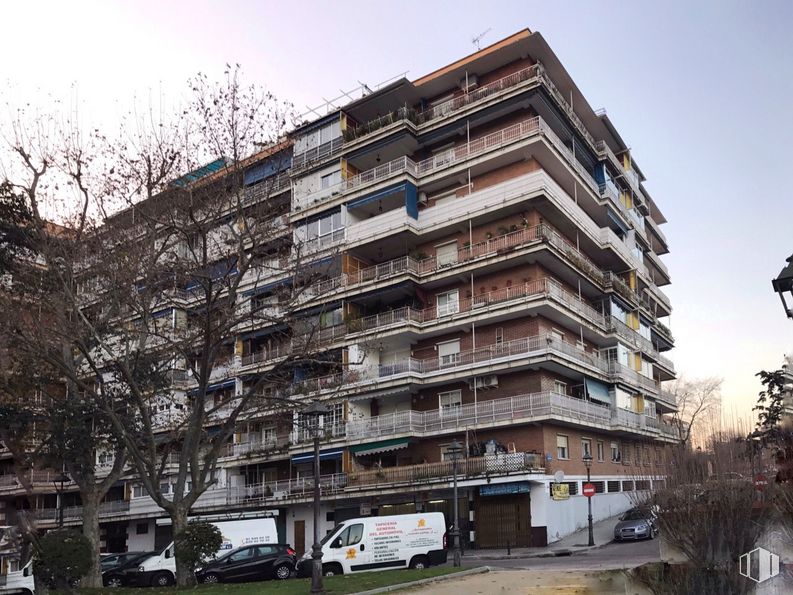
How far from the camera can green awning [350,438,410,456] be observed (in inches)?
1474

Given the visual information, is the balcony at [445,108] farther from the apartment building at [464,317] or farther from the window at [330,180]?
the window at [330,180]

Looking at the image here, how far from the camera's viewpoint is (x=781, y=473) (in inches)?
403

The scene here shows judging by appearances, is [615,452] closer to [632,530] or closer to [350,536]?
[632,530]

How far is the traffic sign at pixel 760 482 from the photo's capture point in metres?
11.8

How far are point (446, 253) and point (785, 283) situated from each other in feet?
107

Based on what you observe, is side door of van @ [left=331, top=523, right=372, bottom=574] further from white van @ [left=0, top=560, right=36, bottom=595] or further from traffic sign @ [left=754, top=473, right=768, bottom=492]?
traffic sign @ [left=754, top=473, right=768, bottom=492]

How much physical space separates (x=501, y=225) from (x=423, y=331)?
6741mm

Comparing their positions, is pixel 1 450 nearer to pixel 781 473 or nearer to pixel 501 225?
pixel 501 225

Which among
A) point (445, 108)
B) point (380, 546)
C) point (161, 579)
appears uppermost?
point (445, 108)

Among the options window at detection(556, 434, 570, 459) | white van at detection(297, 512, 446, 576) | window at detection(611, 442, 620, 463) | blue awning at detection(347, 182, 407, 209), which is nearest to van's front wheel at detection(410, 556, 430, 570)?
white van at detection(297, 512, 446, 576)

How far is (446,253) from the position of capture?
40406mm

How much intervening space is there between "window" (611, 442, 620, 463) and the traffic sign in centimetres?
3045

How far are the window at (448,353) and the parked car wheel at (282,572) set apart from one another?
14.5 meters

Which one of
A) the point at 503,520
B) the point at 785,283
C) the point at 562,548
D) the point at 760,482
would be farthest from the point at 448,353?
the point at 785,283
